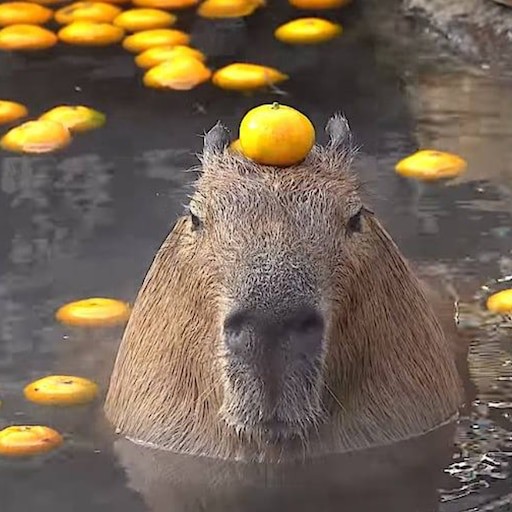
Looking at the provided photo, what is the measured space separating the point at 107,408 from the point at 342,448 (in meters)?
0.64

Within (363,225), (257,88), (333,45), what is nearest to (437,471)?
(363,225)

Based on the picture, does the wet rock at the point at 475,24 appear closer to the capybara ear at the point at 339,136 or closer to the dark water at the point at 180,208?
the dark water at the point at 180,208

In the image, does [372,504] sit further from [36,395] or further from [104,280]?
[104,280]

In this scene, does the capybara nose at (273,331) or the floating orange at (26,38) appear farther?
the floating orange at (26,38)

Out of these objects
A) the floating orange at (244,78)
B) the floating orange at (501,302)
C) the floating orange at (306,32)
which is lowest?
the floating orange at (501,302)

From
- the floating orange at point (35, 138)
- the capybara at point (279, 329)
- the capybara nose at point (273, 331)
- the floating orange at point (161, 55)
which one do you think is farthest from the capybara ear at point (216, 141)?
the floating orange at point (161, 55)

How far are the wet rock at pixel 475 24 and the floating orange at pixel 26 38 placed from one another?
134cm

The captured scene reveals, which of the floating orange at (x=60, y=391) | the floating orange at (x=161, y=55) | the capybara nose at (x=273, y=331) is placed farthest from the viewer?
the floating orange at (x=161, y=55)

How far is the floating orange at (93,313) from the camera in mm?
5180

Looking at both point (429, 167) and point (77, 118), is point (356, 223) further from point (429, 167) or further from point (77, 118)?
point (77, 118)

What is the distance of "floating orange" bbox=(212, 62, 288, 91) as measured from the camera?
6480 mm

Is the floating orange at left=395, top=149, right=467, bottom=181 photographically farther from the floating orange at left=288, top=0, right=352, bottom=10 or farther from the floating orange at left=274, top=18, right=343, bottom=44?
the floating orange at left=288, top=0, right=352, bottom=10

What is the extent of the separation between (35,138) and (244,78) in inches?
31.7

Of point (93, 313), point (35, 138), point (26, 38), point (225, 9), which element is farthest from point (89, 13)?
point (93, 313)
